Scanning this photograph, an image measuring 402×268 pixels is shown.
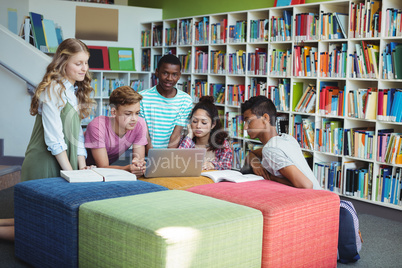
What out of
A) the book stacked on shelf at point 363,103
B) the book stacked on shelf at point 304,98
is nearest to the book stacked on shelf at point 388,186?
the book stacked on shelf at point 363,103

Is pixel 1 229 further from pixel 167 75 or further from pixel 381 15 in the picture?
pixel 381 15

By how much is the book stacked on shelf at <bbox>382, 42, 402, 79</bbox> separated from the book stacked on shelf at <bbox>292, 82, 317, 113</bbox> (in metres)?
0.84

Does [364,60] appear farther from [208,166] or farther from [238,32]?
Answer: [208,166]

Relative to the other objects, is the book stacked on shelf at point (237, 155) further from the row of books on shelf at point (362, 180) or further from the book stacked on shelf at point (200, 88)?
the row of books on shelf at point (362, 180)

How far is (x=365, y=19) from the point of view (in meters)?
4.44

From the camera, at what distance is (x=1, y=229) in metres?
3.04

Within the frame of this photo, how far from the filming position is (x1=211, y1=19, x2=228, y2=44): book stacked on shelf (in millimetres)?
5992

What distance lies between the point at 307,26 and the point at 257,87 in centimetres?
95

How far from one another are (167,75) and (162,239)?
2081mm

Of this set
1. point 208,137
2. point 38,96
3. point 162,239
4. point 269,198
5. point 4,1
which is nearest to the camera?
point 162,239

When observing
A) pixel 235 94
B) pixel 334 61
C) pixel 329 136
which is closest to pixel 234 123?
pixel 235 94

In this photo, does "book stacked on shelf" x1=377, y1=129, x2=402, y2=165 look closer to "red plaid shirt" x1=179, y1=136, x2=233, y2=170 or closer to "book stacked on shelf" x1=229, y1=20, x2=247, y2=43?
"red plaid shirt" x1=179, y1=136, x2=233, y2=170

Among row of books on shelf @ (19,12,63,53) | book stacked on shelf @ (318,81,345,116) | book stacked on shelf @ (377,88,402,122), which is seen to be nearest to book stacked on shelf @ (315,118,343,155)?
book stacked on shelf @ (318,81,345,116)

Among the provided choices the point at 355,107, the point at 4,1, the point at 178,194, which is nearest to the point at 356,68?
the point at 355,107
